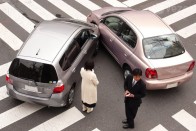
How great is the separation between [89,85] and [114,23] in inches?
121

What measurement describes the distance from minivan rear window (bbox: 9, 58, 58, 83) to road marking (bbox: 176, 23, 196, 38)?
619cm

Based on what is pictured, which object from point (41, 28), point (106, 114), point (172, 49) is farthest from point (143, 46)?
point (41, 28)

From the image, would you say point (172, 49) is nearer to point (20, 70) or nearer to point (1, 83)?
point (20, 70)

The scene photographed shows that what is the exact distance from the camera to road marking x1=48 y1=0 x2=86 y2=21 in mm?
13754

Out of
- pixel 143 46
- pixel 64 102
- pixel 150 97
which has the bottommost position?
pixel 150 97

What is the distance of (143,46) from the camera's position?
963 cm

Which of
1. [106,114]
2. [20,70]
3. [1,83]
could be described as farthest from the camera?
[1,83]

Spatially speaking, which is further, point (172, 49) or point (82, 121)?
point (172, 49)

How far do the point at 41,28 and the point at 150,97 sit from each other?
11.9ft

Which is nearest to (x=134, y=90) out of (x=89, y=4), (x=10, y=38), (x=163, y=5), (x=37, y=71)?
(x=37, y=71)

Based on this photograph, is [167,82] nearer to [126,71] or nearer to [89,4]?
[126,71]

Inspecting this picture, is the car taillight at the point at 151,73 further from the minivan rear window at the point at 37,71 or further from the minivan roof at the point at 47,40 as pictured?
the minivan rear window at the point at 37,71

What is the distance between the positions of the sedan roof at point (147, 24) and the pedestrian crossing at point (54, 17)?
7.66 feet

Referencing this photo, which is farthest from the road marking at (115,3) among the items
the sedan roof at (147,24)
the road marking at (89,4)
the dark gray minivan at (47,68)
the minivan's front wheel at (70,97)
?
the minivan's front wheel at (70,97)
